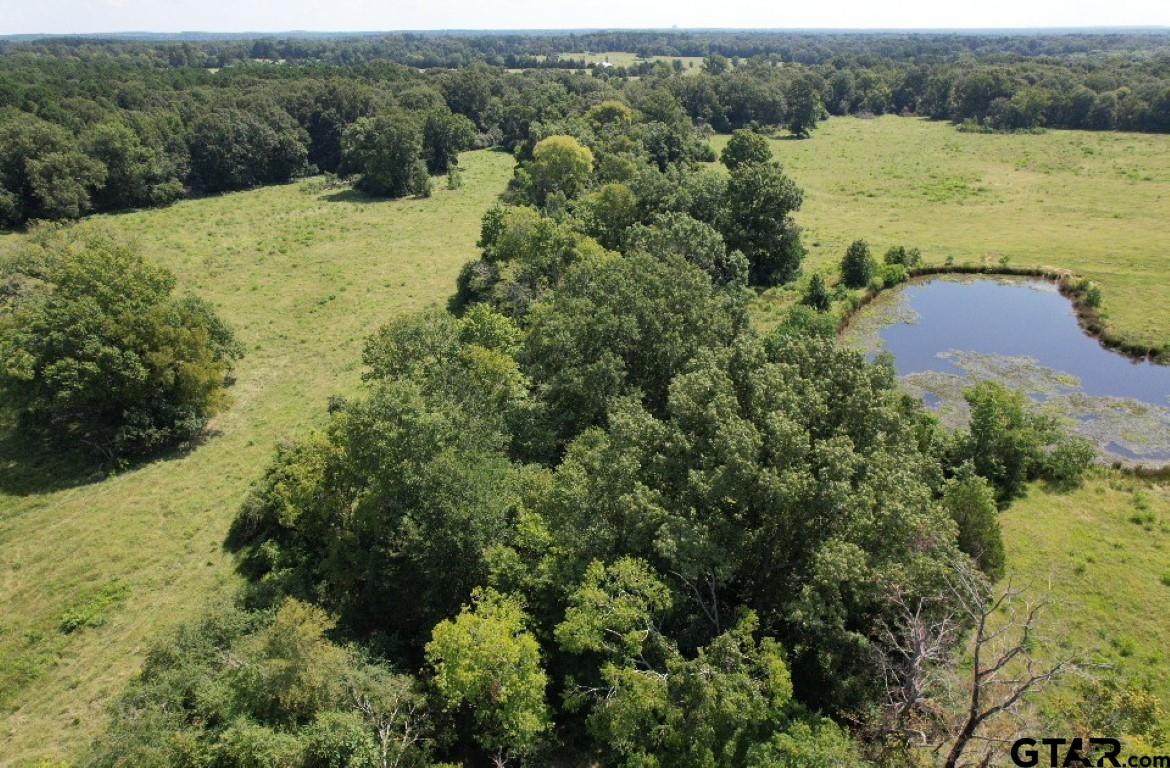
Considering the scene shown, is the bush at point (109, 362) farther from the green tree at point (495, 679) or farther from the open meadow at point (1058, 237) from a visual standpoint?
the open meadow at point (1058, 237)

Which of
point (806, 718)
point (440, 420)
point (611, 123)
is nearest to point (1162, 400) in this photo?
point (806, 718)

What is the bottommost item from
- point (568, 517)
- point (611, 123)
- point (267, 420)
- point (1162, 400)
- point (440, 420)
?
point (267, 420)

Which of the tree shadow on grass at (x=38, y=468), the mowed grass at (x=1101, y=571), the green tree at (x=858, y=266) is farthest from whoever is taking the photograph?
the green tree at (x=858, y=266)

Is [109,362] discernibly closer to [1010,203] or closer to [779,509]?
[779,509]

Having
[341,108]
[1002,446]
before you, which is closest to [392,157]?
[341,108]

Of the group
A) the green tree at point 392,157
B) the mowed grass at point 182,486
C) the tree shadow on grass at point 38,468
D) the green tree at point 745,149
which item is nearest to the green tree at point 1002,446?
the mowed grass at point 182,486

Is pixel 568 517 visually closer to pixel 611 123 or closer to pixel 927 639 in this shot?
pixel 927 639

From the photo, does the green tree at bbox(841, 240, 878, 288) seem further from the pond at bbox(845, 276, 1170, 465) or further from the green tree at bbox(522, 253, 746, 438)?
the green tree at bbox(522, 253, 746, 438)
